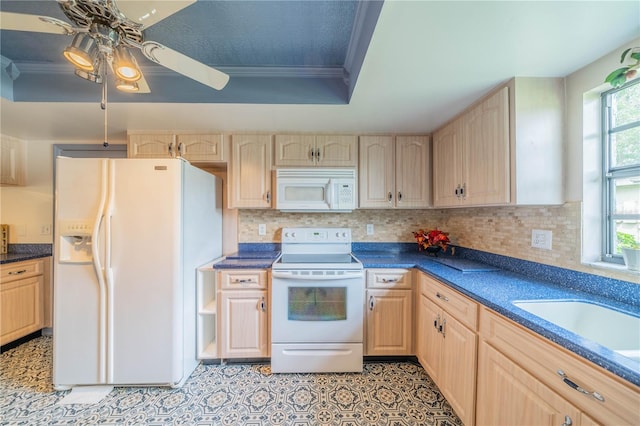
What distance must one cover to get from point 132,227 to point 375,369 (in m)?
2.16

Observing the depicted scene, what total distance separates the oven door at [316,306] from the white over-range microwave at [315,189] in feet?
2.05

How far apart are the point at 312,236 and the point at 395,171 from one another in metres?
1.06

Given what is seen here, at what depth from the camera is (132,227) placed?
1.69 meters

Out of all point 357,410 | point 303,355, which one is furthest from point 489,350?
point 303,355

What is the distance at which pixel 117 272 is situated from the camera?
1.69 meters

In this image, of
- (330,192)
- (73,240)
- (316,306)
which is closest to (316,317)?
(316,306)

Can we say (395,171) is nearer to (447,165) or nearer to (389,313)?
(447,165)

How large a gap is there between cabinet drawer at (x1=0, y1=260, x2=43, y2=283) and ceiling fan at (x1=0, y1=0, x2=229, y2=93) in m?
2.27

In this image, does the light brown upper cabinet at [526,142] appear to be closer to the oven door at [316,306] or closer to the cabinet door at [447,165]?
the cabinet door at [447,165]

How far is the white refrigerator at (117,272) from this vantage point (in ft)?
5.49

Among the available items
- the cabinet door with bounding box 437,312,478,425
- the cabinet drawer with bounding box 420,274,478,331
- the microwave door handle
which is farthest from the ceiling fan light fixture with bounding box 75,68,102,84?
the cabinet door with bounding box 437,312,478,425

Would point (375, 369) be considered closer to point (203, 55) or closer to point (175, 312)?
point (175, 312)

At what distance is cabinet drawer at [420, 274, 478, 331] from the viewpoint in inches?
51.5

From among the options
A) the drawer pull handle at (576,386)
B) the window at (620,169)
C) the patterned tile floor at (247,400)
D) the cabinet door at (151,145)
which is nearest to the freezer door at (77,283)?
the patterned tile floor at (247,400)
